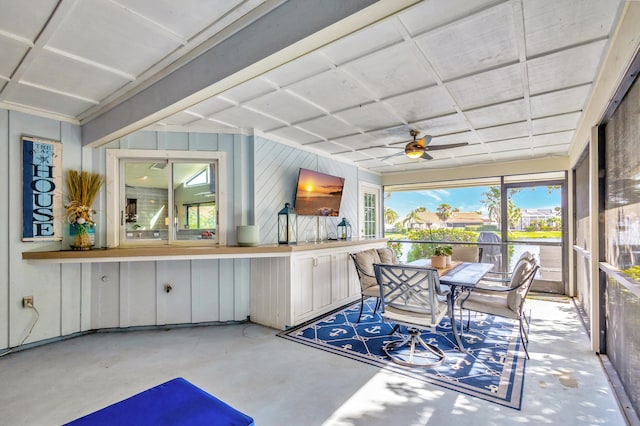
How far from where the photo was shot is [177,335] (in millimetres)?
3697

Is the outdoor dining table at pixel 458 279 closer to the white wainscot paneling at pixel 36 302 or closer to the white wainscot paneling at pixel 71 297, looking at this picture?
the white wainscot paneling at pixel 71 297

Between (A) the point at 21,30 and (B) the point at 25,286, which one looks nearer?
(A) the point at 21,30

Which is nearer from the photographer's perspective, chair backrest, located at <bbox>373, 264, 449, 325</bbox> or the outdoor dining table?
chair backrest, located at <bbox>373, 264, 449, 325</bbox>

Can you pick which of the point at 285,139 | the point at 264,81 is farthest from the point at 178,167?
the point at 264,81

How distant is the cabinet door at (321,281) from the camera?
14.0 ft

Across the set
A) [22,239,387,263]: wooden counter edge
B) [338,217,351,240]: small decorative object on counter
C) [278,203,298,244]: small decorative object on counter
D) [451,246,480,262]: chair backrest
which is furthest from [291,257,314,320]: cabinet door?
[451,246,480,262]: chair backrest

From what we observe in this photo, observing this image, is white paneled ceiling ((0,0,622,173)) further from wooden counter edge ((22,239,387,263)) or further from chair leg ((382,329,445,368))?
chair leg ((382,329,445,368))

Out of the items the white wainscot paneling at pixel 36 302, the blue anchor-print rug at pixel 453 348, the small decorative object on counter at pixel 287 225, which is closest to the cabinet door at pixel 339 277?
the blue anchor-print rug at pixel 453 348

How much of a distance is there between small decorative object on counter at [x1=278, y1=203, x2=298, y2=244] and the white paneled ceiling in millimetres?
1123

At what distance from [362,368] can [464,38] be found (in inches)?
109

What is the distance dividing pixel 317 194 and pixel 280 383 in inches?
121

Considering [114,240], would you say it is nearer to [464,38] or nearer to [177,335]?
[177,335]

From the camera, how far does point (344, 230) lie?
5.82 meters

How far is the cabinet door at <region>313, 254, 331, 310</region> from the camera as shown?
4.28 m
